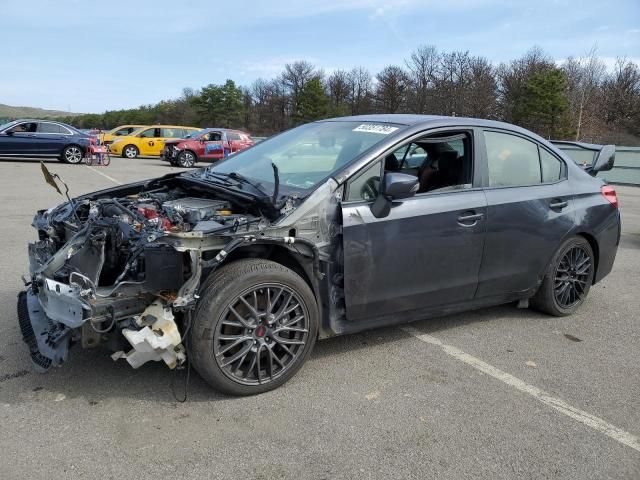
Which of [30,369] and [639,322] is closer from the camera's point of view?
[30,369]

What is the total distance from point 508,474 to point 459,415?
1.77ft

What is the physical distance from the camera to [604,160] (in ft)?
16.7

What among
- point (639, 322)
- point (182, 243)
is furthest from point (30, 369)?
point (639, 322)

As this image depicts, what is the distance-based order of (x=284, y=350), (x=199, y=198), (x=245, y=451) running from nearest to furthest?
(x=245, y=451) → (x=284, y=350) → (x=199, y=198)

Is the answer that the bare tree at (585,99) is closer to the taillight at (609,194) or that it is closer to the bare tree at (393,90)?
the bare tree at (393,90)

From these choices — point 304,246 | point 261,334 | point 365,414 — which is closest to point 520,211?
point 304,246

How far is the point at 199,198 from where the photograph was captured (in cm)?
397

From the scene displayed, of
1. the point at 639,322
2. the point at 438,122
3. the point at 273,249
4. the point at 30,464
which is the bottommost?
the point at 639,322

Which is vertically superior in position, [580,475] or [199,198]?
[199,198]

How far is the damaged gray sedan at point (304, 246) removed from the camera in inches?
119

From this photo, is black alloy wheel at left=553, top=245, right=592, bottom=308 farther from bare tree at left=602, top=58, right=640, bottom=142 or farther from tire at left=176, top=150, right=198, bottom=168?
bare tree at left=602, top=58, right=640, bottom=142

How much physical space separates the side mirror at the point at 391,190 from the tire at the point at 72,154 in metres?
19.7

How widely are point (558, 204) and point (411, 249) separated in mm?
1630

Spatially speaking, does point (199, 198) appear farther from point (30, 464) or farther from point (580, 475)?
point (580, 475)
